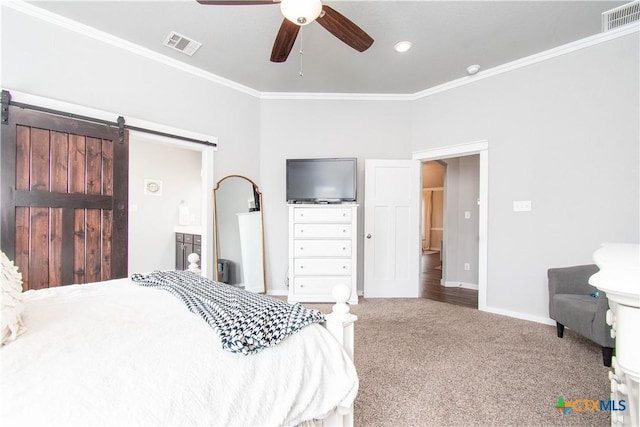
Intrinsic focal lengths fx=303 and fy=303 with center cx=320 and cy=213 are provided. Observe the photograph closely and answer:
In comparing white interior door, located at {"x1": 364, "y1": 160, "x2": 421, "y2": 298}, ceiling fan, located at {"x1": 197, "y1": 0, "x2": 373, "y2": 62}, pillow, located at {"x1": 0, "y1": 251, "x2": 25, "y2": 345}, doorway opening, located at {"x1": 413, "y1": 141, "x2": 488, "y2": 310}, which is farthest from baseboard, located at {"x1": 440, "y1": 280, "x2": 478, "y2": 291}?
pillow, located at {"x1": 0, "y1": 251, "x2": 25, "y2": 345}

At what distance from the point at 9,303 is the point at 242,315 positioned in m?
0.72

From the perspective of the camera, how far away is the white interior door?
398 centimetres

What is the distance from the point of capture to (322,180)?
3861 mm

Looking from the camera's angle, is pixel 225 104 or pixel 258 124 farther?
pixel 258 124

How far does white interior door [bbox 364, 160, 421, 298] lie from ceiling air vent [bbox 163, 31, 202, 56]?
2.33 m

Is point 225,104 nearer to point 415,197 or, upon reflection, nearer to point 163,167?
point 163,167

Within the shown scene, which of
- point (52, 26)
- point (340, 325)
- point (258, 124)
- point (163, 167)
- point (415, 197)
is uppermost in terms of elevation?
point (52, 26)

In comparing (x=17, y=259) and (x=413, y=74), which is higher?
(x=413, y=74)

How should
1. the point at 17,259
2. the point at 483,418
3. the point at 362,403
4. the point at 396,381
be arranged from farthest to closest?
the point at 17,259 < the point at 396,381 < the point at 362,403 < the point at 483,418

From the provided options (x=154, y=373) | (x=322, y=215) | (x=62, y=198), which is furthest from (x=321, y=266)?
(x=154, y=373)

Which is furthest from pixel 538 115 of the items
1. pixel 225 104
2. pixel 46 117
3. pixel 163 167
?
pixel 163 167

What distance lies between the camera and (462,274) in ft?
15.8

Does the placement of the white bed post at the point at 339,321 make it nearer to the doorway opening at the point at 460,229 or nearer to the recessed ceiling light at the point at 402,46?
the recessed ceiling light at the point at 402,46

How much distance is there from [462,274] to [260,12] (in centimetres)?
446
